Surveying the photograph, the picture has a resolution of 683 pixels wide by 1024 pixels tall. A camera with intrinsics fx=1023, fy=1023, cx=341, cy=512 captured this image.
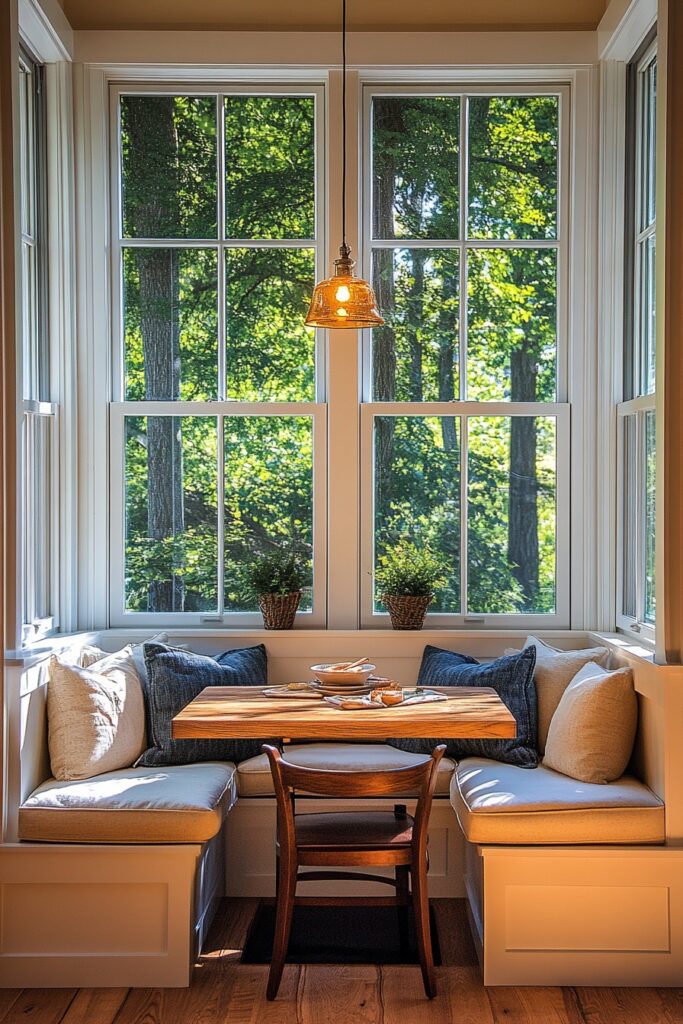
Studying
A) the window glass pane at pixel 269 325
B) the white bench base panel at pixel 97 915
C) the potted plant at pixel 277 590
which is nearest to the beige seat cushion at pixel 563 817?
the white bench base panel at pixel 97 915

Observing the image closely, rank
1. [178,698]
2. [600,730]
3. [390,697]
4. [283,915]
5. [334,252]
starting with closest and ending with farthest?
1. [283,915]
2. [390,697]
3. [600,730]
4. [178,698]
5. [334,252]

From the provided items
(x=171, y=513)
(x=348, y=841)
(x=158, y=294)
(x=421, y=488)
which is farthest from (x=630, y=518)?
(x=158, y=294)

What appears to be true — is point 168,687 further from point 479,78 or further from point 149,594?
point 479,78

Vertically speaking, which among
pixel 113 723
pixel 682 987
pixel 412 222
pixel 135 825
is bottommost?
pixel 682 987

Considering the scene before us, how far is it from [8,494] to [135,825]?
113cm

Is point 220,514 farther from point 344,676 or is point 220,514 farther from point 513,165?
point 513,165

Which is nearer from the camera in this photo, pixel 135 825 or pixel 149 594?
pixel 135 825

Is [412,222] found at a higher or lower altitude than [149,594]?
higher

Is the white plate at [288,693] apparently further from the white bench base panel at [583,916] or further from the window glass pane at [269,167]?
the window glass pane at [269,167]

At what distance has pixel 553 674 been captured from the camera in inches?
152

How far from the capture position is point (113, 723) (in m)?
3.61

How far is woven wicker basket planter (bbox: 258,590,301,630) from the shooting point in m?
4.22

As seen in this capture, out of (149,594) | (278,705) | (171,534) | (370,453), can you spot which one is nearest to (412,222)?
(370,453)

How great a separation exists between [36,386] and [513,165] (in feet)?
7.24
